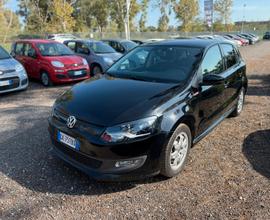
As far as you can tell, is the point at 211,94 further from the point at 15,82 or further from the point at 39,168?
the point at 15,82

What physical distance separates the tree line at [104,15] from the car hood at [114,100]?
34782 millimetres

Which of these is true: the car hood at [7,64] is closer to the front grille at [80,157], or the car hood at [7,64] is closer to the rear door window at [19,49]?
the rear door window at [19,49]

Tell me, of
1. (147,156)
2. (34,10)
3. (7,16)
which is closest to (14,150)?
(147,156)

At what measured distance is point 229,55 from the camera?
552 cm

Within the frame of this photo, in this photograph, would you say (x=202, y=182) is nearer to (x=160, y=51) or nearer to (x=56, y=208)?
(x=56, y=208)

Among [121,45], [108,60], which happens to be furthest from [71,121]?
[121,45]

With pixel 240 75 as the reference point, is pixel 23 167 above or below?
below

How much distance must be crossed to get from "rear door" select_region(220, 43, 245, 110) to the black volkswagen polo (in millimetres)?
187

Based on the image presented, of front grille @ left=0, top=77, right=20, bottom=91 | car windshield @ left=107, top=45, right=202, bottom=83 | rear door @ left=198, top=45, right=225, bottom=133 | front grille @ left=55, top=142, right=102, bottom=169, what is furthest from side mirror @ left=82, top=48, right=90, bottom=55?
front grille @ left=55, top=142, right=102, bottom=169

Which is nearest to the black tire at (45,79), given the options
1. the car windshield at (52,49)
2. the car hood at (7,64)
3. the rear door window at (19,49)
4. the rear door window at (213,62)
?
the car windshield at (52,49)

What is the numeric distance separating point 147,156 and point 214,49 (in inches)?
100

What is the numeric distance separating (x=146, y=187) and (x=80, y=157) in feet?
2.92

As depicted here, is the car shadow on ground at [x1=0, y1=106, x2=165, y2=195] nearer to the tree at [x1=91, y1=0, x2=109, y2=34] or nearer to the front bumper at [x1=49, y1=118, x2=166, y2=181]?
the front bumper at [x1=49, y1=118, x2=166, y2=181]

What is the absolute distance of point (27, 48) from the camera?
33.8 ft
